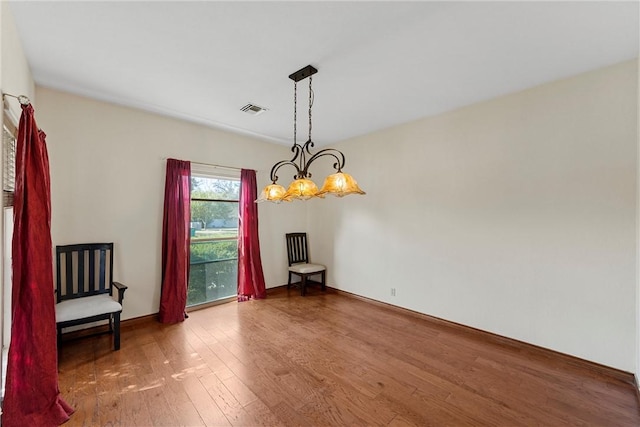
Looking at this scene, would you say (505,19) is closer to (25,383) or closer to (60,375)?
(25,383)

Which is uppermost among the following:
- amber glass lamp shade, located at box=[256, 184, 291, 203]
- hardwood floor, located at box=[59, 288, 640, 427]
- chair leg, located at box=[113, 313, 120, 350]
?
amber glass lamp shade, located at box=[256, 184, 291, 203]

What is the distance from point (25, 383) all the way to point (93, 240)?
172 cm

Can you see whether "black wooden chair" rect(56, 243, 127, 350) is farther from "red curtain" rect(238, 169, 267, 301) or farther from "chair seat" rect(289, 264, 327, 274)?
"chair seat" rect(289, 264, 327, 274)

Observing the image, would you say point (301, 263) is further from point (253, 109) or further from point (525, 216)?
point (525, 216)

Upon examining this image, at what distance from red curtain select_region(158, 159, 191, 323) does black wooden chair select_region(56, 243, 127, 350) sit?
57cm

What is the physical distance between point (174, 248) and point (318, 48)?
2.96 metres

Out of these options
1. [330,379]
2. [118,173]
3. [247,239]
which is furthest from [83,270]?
[330,379]

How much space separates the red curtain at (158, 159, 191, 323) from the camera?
339 cm

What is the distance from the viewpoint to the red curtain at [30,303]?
62.6 inches

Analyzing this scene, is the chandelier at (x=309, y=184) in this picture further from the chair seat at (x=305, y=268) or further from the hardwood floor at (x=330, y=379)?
the chair seat at (x=305, y=268)

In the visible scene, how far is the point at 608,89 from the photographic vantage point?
2.35 m

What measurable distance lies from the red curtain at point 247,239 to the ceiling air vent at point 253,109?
43.7 inches

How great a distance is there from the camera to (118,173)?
3.16 meters

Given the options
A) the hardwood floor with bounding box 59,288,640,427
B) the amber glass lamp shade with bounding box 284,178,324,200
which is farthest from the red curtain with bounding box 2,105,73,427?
the amber glass lamp shade with bounding box 284,178,324,200
